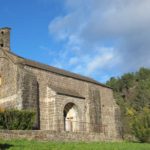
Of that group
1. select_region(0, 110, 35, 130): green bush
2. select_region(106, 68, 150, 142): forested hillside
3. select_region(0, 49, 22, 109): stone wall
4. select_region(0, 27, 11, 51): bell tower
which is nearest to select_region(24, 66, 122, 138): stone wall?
select_region(0, 49, 22, 109): stone wall

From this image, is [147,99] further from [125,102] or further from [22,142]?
[22,142]

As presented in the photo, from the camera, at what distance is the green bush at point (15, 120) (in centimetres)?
2440

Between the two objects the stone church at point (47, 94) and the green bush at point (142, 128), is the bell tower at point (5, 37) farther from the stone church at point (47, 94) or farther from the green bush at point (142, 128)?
the green bush at point (142, 128)

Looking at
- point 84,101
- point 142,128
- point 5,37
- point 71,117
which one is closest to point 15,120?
point 71,117

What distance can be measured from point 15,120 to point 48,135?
9.06ft

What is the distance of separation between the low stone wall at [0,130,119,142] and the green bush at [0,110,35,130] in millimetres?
2315

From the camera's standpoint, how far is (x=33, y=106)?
3106 centimetres

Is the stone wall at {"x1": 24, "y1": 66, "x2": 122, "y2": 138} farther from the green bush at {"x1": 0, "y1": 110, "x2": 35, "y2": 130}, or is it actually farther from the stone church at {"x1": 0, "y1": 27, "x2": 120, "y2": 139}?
the green bush at {"x1": 0, "y1": 110, "x2": 35, "y2": 130}

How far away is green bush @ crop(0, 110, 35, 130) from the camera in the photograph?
24.4m

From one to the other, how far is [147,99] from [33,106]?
4367 cm

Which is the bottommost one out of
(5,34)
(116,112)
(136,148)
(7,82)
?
(136,148)

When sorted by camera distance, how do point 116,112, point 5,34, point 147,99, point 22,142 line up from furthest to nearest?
point 147,99, point 116,112, point 5,34, point 22,142

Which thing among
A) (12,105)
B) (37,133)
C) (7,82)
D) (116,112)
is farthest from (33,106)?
(116,112)

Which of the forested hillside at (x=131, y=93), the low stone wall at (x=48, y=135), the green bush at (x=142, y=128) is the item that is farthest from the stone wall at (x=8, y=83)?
the forested hillside at (x=131, y=93)
